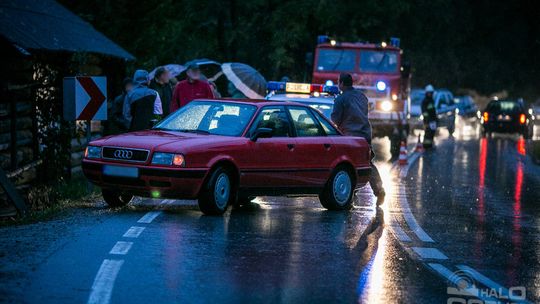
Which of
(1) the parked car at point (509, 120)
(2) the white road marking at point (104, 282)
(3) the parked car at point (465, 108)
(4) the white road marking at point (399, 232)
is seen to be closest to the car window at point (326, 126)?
(4) the white road marking at point (399, 232)

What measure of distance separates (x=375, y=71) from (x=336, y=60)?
1110 millimetres

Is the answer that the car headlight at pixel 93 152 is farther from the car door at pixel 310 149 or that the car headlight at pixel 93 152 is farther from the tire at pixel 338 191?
the tire at pixel 338 191

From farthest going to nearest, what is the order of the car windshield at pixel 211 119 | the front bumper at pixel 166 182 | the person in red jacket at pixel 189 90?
the person in red jacket at pixel 189 90 → the car windshield at pixel 211 119 → the front bumper at pixel 166 182

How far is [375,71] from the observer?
3098 centimetres

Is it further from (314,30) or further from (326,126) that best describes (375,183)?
(314,30)

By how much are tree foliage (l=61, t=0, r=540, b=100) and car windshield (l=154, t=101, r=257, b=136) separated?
1771cm

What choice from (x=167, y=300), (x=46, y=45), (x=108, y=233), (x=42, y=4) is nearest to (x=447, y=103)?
(x=42, y=4)

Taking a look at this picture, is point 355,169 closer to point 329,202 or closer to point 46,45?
point 329,202

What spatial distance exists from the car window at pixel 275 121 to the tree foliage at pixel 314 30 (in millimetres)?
18077

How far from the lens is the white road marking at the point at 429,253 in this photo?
10.5 meters

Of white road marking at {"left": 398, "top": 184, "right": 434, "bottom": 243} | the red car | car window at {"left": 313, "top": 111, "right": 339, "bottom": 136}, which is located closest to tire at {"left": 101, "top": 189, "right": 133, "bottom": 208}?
the red car

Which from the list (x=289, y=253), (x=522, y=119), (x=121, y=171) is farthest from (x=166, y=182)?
(x=522, y=119)

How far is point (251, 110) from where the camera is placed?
1407 centimetres

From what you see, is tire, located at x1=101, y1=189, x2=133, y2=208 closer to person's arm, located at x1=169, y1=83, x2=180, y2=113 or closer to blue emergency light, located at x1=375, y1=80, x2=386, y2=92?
person's arm, located at x1=169, y1=83, x2=180, y2=113
